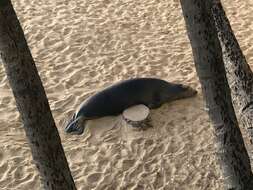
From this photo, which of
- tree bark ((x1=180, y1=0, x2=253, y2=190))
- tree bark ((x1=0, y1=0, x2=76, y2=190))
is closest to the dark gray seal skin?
tree bark ((x1=180, y1=0, x2=253, y2=190))

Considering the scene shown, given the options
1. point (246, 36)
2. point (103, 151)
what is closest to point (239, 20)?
point (246, 36)

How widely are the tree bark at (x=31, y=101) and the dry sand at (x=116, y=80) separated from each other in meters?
1.73

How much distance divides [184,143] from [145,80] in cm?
89

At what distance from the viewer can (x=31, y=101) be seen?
230 cm

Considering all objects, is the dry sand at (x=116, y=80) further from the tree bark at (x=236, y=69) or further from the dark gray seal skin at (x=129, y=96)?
the tree bark at (x=236, y=69)

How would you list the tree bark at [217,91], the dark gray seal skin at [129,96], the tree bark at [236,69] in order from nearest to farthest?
the tree bark at [217,91], the tree bark at [236,69], the dark gray seal skin at [129,96]

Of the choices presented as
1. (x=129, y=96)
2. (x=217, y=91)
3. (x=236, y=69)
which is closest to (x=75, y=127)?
(x=129, y=96)

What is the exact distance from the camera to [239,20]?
682 centimetres

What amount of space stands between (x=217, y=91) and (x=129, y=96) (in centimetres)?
238

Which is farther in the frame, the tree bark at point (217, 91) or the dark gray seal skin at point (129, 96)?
the dark gray seal skin at point (129, 96)

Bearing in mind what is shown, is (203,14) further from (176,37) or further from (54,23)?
(54,23)

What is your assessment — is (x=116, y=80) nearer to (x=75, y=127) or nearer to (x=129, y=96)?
(x=129, y=96)

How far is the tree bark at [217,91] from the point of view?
270 cm

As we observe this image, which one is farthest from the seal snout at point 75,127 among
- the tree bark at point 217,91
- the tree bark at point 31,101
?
the tree bark at point 31,101
